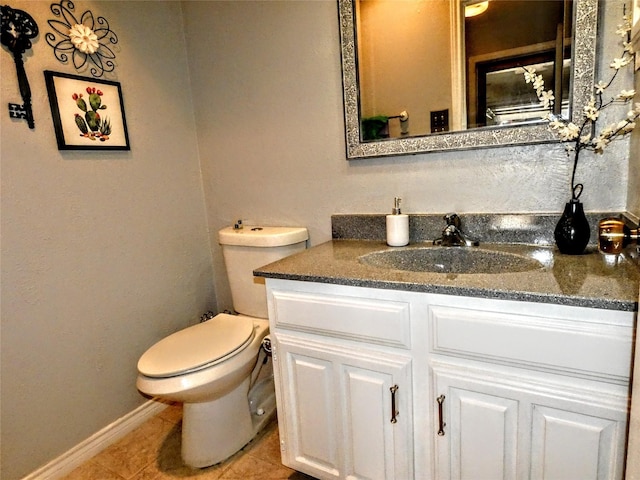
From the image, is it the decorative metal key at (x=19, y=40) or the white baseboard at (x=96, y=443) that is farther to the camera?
the white baseboard at (x=96, y=443)

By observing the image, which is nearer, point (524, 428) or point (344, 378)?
point (524, 428)

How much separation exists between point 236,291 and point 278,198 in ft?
1.56

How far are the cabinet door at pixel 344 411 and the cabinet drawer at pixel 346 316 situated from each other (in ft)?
0.16

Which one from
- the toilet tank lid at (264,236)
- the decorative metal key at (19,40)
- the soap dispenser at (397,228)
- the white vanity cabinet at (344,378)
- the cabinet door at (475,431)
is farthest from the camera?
the toilet tank lid at (264,236)

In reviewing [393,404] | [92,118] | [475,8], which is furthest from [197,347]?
[475,8]

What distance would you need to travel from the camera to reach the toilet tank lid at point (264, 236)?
1.59 metres

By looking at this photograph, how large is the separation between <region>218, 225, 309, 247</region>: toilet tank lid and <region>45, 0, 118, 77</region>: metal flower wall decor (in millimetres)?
854

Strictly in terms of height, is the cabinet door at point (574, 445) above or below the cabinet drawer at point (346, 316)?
below

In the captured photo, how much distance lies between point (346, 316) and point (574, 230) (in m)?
0.69

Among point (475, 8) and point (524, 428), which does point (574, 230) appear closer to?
point (524, 428)

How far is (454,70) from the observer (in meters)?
1.30

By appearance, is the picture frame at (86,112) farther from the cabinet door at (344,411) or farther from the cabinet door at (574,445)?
the cabinet door at (574,445)

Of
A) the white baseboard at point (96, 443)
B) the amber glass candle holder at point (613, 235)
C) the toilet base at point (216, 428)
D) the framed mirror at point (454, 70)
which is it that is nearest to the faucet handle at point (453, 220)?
the framed mirror at point (454, 70)

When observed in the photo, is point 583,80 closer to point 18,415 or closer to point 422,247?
point 422,247
